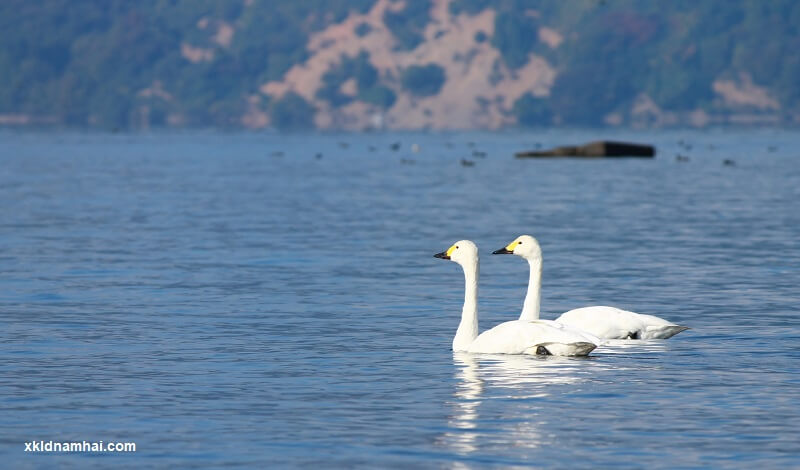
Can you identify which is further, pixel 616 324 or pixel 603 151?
pixel 603 151

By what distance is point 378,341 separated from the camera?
77.2 ft

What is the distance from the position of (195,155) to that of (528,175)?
2455 inches

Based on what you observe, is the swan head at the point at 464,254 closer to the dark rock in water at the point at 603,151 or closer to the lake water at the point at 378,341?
the lake water at the point at 378,341

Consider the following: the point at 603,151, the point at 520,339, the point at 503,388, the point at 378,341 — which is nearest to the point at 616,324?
the point at 520,339

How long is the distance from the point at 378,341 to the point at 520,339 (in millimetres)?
2766

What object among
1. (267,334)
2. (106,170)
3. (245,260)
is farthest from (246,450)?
(106,170)

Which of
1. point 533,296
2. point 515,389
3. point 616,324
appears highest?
point 533,296

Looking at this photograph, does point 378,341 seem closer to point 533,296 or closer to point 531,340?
point 533,296

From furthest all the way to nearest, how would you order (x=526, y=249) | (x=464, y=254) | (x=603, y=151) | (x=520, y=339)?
(x=603, y=151), (x=526, y=249), (x=464, y=254), (x=520, y=339)

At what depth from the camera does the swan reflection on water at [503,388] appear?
16.7 m

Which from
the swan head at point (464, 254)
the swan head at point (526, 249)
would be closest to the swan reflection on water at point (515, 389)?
the swan head at point (464, 254)

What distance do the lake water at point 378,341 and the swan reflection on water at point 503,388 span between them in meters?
0.05

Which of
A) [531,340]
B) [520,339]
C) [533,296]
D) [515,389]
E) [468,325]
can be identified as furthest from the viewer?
[533,296]

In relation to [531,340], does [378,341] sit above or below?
below
